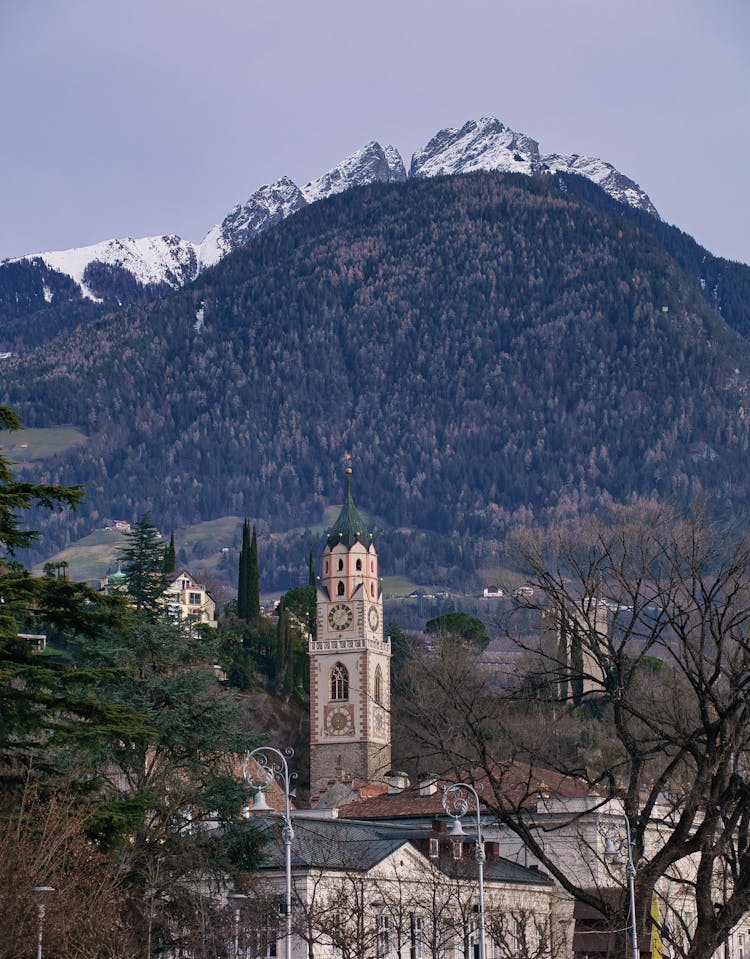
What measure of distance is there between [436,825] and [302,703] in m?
92.9

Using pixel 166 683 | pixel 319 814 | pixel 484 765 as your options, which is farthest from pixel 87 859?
pixel 319 814

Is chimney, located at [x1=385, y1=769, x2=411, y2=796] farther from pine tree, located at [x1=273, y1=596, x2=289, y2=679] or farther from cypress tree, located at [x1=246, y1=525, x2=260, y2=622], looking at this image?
cypress tree, located at [x1=246, y1=525, x2=260, y2=622]

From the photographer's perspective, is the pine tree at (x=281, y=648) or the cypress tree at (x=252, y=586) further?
the cypress tree at (x=252, y=586)

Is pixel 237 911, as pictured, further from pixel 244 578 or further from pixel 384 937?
pixel 244 578

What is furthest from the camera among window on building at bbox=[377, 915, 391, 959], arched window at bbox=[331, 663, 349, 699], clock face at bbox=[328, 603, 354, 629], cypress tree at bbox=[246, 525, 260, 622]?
cypress tree at bbox=[246, 525, 260, 622]

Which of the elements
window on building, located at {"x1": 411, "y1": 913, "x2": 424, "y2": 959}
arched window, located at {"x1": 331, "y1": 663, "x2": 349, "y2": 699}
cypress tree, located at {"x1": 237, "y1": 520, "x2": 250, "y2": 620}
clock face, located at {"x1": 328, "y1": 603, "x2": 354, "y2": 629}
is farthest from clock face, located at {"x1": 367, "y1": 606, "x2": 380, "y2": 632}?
window on building, located at {"x1": 411, "y1": 913, "x2": 424, "y2": 959}

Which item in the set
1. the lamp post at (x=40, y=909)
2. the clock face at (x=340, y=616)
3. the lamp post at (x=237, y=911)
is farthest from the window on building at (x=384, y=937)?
the clock face at (x=340, y=616)

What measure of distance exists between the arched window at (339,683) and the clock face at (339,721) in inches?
61.0

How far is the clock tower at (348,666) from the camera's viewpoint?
170 metres

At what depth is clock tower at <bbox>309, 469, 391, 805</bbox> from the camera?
557 ft

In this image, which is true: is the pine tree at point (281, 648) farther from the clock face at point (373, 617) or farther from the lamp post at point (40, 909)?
the lamp post at point (40, 909)

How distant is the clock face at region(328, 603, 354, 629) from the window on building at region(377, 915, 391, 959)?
98.6m

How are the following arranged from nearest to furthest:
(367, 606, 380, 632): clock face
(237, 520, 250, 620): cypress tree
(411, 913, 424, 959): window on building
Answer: (411, 913, 424, 959): window on building → (367, 606, 380, 632): clock face → (237, 520, 250, 620): cypress tree

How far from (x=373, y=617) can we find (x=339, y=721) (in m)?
11.7
